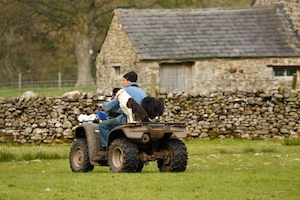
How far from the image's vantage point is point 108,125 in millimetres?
15172

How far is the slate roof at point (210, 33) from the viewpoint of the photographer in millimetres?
34188

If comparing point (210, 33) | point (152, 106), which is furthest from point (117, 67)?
point (152, 106)

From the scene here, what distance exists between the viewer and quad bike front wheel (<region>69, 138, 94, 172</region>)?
15586 millimetres

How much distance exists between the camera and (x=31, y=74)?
5294 cm

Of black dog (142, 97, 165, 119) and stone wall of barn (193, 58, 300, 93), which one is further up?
stone wall of barn (193, 58, 300, 93)

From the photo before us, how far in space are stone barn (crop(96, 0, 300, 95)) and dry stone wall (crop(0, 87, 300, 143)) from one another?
692 cm

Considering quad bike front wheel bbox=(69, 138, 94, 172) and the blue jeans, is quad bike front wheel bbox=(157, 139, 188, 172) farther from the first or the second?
quad bike front wheel bbox=(69, 138, 94, 172)

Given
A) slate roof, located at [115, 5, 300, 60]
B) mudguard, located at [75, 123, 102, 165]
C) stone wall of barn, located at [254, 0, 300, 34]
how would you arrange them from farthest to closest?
stone wall of barn, located at [254, 0, 300, 34] → slate roof, located at [115, 5, 300, 60] → mudguard, located at [75, 123, 102, 165]

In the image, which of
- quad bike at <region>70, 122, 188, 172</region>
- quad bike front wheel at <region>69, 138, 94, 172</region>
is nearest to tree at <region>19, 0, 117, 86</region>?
quad bike front wheel at <region>69, 138, 94, 172</region>

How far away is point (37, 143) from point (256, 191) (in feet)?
46.7

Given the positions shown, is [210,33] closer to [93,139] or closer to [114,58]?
[114,58]

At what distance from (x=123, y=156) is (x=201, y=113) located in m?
12.2

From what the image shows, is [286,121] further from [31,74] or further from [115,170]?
[31,74]

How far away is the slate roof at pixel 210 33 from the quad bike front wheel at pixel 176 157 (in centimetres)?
1843
